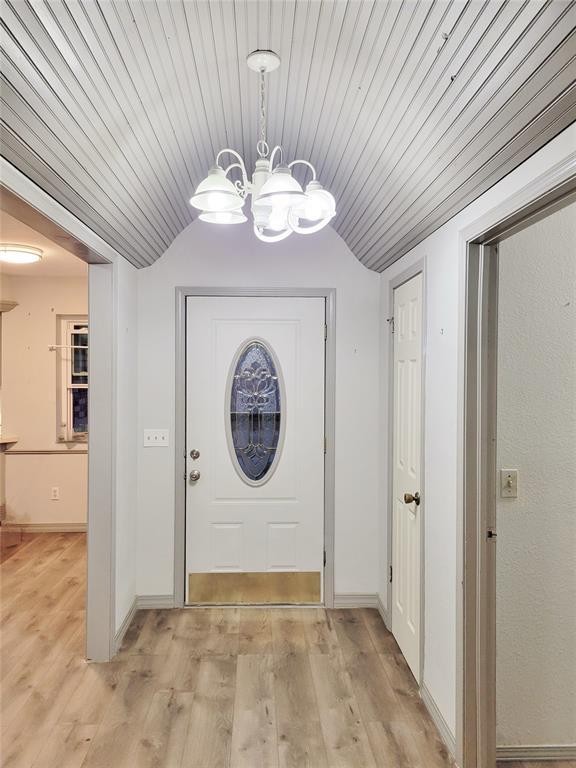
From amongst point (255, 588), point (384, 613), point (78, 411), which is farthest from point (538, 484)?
point (78, 411)

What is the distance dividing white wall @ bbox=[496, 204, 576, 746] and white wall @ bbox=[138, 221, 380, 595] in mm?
1423

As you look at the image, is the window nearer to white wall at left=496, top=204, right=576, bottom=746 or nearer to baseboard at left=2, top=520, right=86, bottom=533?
baseboard at left=2, top=520, right=86, bottom=533

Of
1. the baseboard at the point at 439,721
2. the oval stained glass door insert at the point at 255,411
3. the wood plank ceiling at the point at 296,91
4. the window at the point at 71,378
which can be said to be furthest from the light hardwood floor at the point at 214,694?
the wood plank ceiling at the point at 296,91

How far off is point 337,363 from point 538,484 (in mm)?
1630

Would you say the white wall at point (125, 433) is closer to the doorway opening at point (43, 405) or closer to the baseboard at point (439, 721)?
the baseboard at point (439, 721)

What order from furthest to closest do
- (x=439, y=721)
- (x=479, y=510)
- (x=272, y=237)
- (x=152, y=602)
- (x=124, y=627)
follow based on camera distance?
(x=152, y=602)
(x=124, y=627)
(x=439, y=721)
(x=479, y=510)
(x=272, y=237)

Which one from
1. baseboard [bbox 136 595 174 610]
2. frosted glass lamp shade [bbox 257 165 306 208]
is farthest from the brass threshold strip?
frosted glass lamp shade [bbox 257 165 306 208]

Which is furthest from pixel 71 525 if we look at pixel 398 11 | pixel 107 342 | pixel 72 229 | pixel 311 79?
pixel 398 11

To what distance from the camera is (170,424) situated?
11.4ft

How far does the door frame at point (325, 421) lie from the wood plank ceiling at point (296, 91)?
1040 mm

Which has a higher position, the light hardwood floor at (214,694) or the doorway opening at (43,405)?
the doorway opening at (43,405)

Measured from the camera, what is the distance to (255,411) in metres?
3.54

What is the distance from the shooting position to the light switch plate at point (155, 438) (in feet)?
11.3

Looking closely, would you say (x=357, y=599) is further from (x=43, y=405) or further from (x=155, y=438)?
(x=43, y=405)
